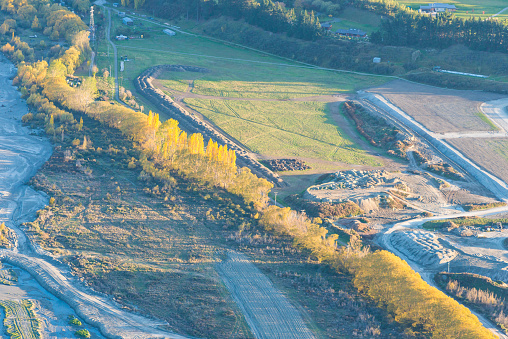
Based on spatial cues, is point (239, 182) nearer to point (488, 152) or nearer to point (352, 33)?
point (488, 152)

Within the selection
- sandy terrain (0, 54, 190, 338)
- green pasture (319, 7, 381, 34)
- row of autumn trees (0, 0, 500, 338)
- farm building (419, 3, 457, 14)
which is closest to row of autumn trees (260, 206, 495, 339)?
row of autumn trees (0, 0, 500, 338)

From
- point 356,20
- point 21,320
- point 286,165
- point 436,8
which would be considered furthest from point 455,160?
point 436,8

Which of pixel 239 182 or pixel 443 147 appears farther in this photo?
pixel 443 147

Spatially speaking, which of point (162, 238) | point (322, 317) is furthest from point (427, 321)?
point (162, 238)

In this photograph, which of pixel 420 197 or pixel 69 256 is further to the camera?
pixel 420 197

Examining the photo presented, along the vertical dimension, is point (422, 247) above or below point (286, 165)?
above

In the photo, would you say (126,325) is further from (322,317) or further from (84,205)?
(84,205)

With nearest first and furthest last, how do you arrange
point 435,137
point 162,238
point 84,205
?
point 162,238 → point 84,205 → point 435,137
